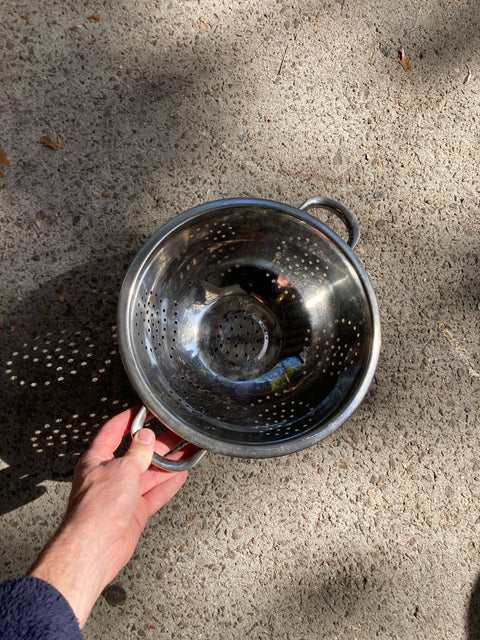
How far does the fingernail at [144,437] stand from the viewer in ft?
3.80

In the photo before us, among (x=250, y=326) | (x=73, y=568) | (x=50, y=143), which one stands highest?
(x=50, y=143)

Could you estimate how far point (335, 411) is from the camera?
4.05 ft

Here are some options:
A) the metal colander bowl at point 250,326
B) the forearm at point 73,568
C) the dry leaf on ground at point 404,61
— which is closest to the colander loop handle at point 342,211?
the metal colander bowl at point 250,326

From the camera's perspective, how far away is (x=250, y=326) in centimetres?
149

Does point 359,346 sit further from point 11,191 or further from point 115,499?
point 11,191

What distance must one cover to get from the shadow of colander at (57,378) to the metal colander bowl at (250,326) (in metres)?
0.24

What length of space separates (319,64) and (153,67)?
22.2 inches

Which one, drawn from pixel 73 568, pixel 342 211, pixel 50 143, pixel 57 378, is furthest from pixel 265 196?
pixel 73 568

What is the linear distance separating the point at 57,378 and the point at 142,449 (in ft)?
1.55

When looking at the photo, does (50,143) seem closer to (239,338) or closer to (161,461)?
(239,338)

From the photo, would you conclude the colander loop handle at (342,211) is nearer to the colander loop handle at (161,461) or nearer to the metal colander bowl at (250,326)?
the metal colander bowl at (250,326)

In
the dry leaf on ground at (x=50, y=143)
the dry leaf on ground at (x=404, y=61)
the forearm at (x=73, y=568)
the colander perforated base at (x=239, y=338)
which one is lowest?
the colander perforated base at (x=239, y=338)

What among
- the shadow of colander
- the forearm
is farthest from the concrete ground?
the forearm

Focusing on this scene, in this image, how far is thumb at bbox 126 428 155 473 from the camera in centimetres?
113
